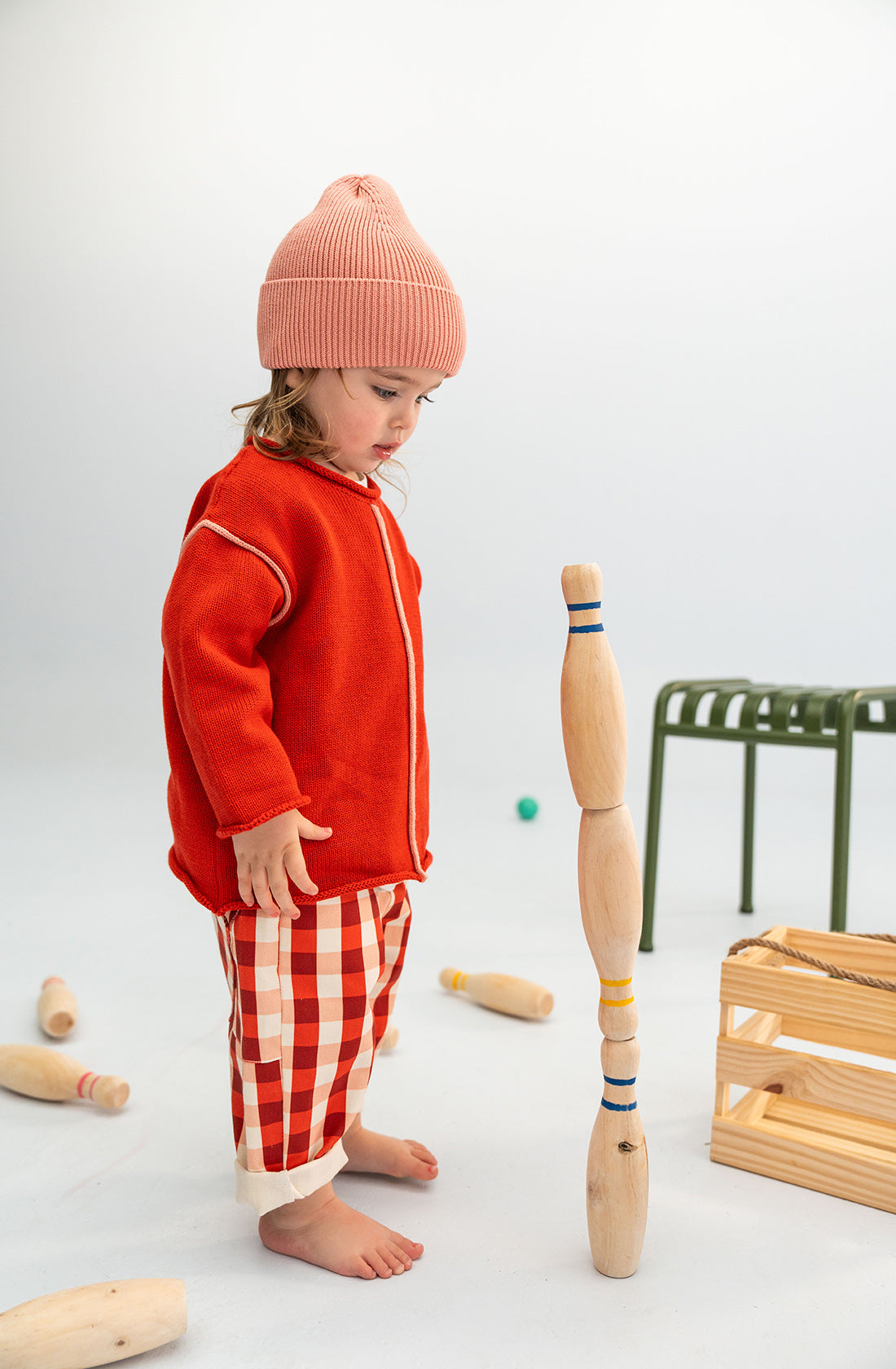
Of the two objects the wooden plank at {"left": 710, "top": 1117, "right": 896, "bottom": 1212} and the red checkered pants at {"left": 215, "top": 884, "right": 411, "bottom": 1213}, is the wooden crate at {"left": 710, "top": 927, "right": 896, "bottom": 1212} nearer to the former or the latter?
the wooden plank at {"left": 710, "top": 1117, "right": 896, "bottom": 1212}

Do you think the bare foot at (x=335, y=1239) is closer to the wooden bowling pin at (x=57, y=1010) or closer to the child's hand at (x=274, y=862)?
the child's hand at (x=274, y=862)

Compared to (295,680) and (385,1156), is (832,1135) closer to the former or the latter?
(385,1156)

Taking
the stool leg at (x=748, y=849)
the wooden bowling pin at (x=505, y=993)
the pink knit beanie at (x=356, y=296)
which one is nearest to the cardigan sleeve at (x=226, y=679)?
the pink knit beanie at (x=356, y=296)

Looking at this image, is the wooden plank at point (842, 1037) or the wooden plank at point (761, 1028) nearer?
the wooden plank at point (842, 1037)

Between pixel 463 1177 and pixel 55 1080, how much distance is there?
0.59 m

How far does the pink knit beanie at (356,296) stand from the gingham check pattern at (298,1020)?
1.97 feet

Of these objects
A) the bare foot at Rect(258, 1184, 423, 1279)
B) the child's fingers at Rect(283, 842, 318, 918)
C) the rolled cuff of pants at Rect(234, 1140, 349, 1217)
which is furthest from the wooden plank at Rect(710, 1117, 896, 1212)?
the child's fingers at Rect(283, 842, 318, 918)

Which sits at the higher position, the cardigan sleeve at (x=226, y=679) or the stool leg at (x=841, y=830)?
the cardigan sleeve at (x=226, y=679)

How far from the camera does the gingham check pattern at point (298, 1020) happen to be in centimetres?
120

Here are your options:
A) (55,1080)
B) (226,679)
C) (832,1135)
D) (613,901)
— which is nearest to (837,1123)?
(832,1135)


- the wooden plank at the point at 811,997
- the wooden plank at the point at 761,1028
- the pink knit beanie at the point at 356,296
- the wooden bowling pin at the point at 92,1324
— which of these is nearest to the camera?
the wooden bowling pin at the point at 92,1324

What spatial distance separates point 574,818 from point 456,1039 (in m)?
1.57

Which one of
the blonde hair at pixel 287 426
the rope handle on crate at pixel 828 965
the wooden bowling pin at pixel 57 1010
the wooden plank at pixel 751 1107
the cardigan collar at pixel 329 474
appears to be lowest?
the wooden bowling pin at pixel 57 1010

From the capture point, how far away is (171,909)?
2.45 metres
